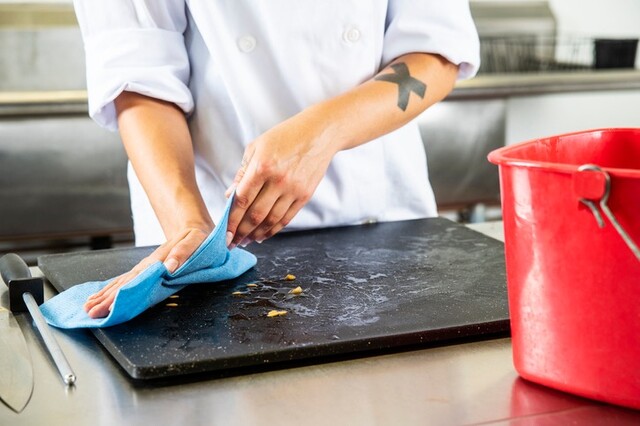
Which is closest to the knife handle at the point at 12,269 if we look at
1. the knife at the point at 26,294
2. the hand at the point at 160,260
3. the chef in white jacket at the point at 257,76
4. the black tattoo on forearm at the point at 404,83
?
the knife at the point at 26,294

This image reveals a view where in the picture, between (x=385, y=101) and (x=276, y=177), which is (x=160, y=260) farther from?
(x=385, y=101)

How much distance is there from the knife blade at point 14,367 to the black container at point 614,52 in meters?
2.65

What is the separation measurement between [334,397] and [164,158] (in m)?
0.63

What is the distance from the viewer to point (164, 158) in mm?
1309

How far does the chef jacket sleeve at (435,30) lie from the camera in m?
1.39

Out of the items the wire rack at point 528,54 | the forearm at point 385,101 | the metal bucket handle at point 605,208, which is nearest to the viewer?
the metal bucket handle at point 605,208

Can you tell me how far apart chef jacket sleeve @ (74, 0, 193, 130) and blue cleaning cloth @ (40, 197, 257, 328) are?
37 cm

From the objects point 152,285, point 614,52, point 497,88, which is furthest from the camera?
point 614,52

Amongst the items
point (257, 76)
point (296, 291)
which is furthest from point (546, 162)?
point (257, 76)

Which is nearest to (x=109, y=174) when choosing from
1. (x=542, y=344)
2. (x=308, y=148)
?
(x=308, y=148)

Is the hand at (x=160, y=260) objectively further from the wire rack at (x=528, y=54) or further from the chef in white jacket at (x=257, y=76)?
the wire rack at (x=528, y=54)

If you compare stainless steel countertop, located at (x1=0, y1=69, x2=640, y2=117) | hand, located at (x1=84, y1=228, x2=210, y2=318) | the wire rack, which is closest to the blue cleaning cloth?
hand, located at (x1=84, y1=228, x2=210, y2=318)

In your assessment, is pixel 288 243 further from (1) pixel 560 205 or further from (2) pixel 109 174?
(2) pixel 109 174

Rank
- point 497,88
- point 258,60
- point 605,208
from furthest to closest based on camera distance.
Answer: point 497,88
point 258,60
point 605,208
